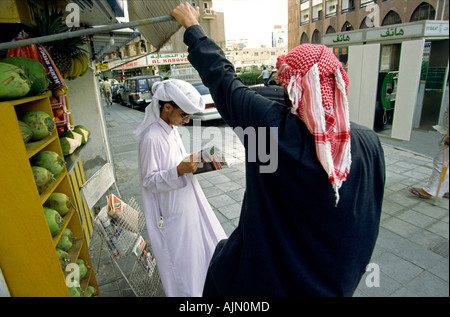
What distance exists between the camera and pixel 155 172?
2.05m

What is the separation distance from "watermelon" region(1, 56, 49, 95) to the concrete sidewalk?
152 centimetres

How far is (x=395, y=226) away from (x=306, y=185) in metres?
3.01

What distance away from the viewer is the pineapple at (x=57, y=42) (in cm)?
235

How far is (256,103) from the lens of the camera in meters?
1.11

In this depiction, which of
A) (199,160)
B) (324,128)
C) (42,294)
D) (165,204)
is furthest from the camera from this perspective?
(165,204)

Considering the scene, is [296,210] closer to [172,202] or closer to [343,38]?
[172,202]

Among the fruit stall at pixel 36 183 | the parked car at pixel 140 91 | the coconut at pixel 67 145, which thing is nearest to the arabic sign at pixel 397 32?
the fruit stall at pixel 36 183

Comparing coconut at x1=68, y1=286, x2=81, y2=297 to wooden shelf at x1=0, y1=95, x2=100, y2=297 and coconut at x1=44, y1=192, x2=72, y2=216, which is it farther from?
coconut at x1=44, y1=192, x2=72, y2=216

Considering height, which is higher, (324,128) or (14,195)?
(324,128)

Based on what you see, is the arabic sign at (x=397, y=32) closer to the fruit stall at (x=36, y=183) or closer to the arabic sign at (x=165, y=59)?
the fruit stall at (x=36, y=183)

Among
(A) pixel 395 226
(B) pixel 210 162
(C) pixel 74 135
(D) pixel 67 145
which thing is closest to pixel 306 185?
(B) pixel 210 162
